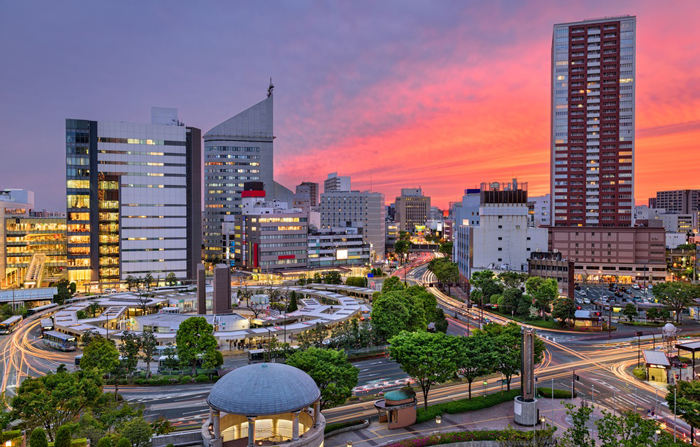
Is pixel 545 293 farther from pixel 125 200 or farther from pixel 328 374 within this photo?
pixel 125 200

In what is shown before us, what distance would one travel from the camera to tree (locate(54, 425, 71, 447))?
31.5 m

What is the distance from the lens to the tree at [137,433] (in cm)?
3297

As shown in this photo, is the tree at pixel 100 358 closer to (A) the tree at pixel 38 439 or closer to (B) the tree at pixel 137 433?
(B) the tree at pixel 137 433

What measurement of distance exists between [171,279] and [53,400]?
107 metres

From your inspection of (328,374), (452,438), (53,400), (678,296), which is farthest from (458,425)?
(678,296)

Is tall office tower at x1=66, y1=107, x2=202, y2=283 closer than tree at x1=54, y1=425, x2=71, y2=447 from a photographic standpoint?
No

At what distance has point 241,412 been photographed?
31375 millimetres

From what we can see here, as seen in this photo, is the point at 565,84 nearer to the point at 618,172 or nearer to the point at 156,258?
the point at 618,172

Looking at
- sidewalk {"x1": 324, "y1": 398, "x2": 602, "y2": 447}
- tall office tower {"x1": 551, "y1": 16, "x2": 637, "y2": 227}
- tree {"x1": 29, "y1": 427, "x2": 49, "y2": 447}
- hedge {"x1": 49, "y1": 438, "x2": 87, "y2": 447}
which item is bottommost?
sidewalk {"x1": 324, "y1": 398, "x2": 602, "y2": 447}

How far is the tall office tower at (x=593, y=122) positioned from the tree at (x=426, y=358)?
5765 inches

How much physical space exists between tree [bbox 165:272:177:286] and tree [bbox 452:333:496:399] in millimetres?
111304

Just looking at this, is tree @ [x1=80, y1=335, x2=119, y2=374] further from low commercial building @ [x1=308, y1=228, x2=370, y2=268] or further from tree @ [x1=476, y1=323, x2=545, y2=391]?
low commercial building @ [x1=308, y1=228, x2=370, y2=268]

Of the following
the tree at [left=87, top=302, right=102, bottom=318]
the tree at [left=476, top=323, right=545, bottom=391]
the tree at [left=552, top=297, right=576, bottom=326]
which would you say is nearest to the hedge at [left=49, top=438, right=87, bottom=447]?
the tree at [left=476, top=323, right=545, bottom=391]

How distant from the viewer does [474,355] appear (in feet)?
165
